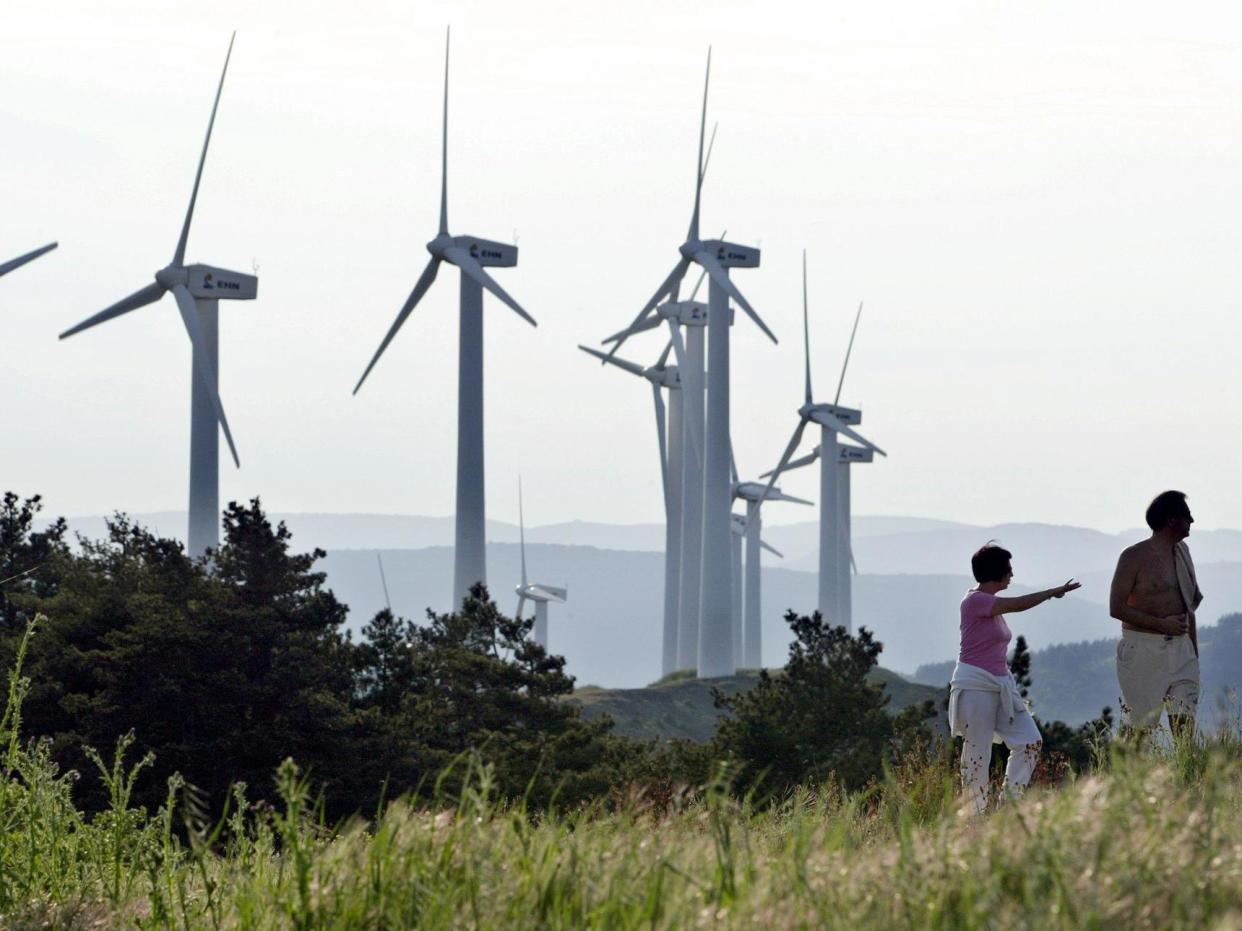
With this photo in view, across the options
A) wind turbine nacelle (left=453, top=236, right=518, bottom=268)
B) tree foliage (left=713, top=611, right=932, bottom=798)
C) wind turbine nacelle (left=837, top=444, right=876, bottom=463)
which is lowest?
tree foliage (left=713, top=611, right=932, bottom=798)

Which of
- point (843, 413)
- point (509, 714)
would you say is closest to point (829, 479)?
point (843, 413)

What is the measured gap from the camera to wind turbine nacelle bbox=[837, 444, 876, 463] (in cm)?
10438

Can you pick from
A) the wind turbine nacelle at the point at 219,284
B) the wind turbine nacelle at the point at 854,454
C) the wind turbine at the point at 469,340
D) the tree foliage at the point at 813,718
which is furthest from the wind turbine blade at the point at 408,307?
the wind turbine nacelle at the point at 854,454

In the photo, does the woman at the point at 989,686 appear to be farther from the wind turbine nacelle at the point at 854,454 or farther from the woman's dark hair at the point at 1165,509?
the wind turbine nacelle at the point at 854,454

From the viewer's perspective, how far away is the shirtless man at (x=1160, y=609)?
12195mm

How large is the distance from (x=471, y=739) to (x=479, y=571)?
943 inches

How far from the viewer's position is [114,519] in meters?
57.3

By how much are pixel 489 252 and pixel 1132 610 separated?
197 feet

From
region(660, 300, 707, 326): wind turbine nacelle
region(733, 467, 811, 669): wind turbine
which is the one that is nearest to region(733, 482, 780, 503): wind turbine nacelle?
region(733, 467, 811, 669): wind turbine

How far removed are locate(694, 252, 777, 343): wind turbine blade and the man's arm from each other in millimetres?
54024

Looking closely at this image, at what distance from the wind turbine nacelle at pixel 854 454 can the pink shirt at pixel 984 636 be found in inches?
3673

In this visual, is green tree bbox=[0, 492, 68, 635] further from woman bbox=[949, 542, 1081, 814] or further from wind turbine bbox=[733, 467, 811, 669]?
wind turbine bbox=[733, 467, 811, 669]

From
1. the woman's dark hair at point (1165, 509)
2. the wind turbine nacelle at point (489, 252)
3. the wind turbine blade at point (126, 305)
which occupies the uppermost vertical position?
the wind turbine nacelle at point (489, 252)

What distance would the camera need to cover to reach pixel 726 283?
73.6 metres
